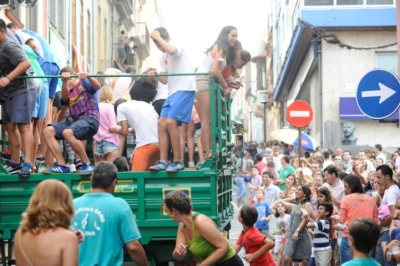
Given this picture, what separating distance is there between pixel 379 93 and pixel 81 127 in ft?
13.5

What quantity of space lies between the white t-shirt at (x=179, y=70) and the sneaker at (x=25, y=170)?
1746 millimetres

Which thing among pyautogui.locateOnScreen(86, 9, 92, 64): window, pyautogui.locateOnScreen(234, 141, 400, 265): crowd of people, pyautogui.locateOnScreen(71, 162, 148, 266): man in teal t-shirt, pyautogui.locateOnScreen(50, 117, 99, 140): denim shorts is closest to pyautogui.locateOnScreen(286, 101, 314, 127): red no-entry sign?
pyautogui.locateOnScreen(234, 141, 400, 265): crowd of people

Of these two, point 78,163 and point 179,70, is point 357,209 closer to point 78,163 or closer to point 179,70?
point 179,70

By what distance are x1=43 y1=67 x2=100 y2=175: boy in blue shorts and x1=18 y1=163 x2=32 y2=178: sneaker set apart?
25 centimetres

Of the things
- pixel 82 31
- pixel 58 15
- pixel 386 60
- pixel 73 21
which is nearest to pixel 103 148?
pixel 58 15

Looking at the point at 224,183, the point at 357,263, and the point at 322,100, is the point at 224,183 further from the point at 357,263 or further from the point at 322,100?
the point at 322,100

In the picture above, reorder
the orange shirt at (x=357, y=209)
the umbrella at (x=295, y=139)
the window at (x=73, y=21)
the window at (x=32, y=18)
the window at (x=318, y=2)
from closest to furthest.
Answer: the orange shirt at (x=357, y=209) → the window at (x=32, y=18) → the window at (x=73, y=21) → the umbrella at (x=295, y=139) → the window at (x=318, y=2)

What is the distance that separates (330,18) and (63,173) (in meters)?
23.4

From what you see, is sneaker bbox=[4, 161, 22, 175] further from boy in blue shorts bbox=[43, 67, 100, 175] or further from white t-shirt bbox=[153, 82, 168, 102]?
white t-shirt bbox=[153, 82, 168, 102]

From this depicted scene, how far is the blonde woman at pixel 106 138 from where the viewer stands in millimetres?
11172

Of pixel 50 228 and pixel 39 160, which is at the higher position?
pixel 39 160

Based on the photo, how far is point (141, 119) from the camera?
35.4ft

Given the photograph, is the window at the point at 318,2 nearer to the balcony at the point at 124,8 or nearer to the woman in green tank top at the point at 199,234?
the balcony at the point at 124,8

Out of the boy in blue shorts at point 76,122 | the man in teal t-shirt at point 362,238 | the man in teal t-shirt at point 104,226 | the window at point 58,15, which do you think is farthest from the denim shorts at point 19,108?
the window at point 58,15
